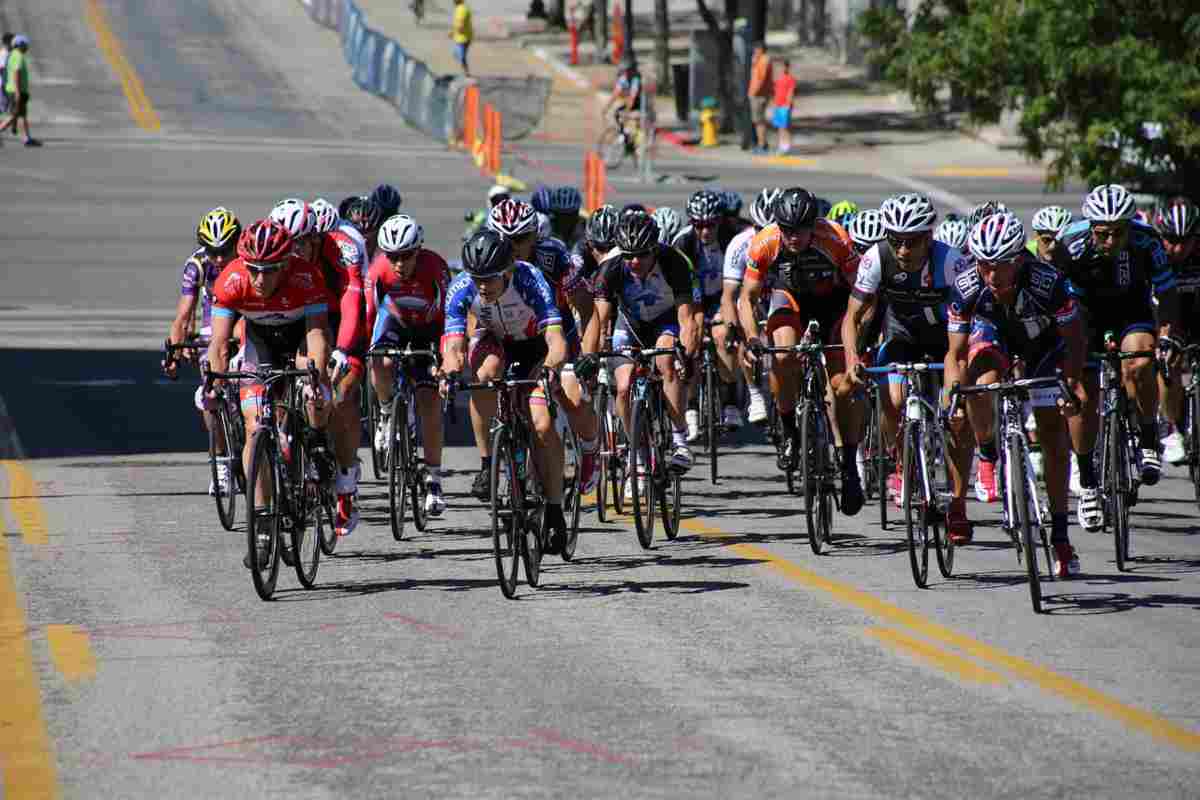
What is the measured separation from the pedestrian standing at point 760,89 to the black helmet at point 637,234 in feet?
112

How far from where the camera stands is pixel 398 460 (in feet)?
45.5

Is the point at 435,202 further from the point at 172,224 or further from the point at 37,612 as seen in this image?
the point at 37,612

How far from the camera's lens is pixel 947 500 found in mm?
11977

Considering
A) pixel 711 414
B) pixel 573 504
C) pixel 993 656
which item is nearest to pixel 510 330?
pixel 573 504

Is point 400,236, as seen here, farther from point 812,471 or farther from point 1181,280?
point 1181,280

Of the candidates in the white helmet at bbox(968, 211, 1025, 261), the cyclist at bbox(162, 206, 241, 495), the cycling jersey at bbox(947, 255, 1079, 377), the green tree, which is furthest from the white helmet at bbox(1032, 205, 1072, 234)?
the green tree

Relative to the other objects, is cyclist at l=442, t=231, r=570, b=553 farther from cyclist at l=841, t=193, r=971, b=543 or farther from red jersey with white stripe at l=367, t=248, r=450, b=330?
cyclist at l=841, t=193, r=971, b=543

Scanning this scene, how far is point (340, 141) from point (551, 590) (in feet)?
129

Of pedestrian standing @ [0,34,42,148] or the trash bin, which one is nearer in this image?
pedestrian standing @ [0,34,42,148]

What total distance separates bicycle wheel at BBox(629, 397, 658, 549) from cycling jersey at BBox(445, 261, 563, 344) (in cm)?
116

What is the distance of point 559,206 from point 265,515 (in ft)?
26.2

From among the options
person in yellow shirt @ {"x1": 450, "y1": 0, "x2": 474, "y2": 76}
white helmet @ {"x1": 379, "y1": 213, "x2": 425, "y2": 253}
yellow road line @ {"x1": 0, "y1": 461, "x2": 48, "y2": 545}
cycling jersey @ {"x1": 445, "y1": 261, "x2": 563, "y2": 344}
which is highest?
white helmet @ {"x1": 379, "y1": 213, "x2": 425, "y2": 253}

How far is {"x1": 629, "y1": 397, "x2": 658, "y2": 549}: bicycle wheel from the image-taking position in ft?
43.8

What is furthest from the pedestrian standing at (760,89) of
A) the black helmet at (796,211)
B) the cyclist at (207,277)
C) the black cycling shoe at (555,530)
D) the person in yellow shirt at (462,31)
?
the black cycling shoe at (555,530)
